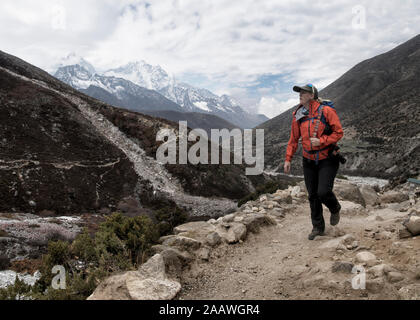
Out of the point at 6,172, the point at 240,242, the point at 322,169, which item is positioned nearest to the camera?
the point at 322,169

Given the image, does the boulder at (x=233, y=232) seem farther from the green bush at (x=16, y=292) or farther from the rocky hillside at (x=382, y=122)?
the rocky hillside at (x=382, y=122)

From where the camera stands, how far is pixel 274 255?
245 inches

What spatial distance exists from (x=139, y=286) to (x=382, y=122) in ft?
304

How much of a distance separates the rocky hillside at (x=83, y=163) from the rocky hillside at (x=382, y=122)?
25.4m

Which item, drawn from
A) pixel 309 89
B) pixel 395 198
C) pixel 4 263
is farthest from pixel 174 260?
pixel 395 198

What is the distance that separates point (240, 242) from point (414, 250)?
3.75 meters

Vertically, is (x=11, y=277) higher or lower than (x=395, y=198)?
lower

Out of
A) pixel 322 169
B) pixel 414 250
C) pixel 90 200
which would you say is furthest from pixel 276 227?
pixel 90 200

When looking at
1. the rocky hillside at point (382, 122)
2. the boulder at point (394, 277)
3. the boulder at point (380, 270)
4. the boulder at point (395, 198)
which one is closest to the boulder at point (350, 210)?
the boulder at point (395, 198)

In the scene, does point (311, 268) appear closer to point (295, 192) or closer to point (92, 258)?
point (92, 258)

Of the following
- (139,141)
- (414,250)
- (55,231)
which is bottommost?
(55,231)

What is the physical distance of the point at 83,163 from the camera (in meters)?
34.0
